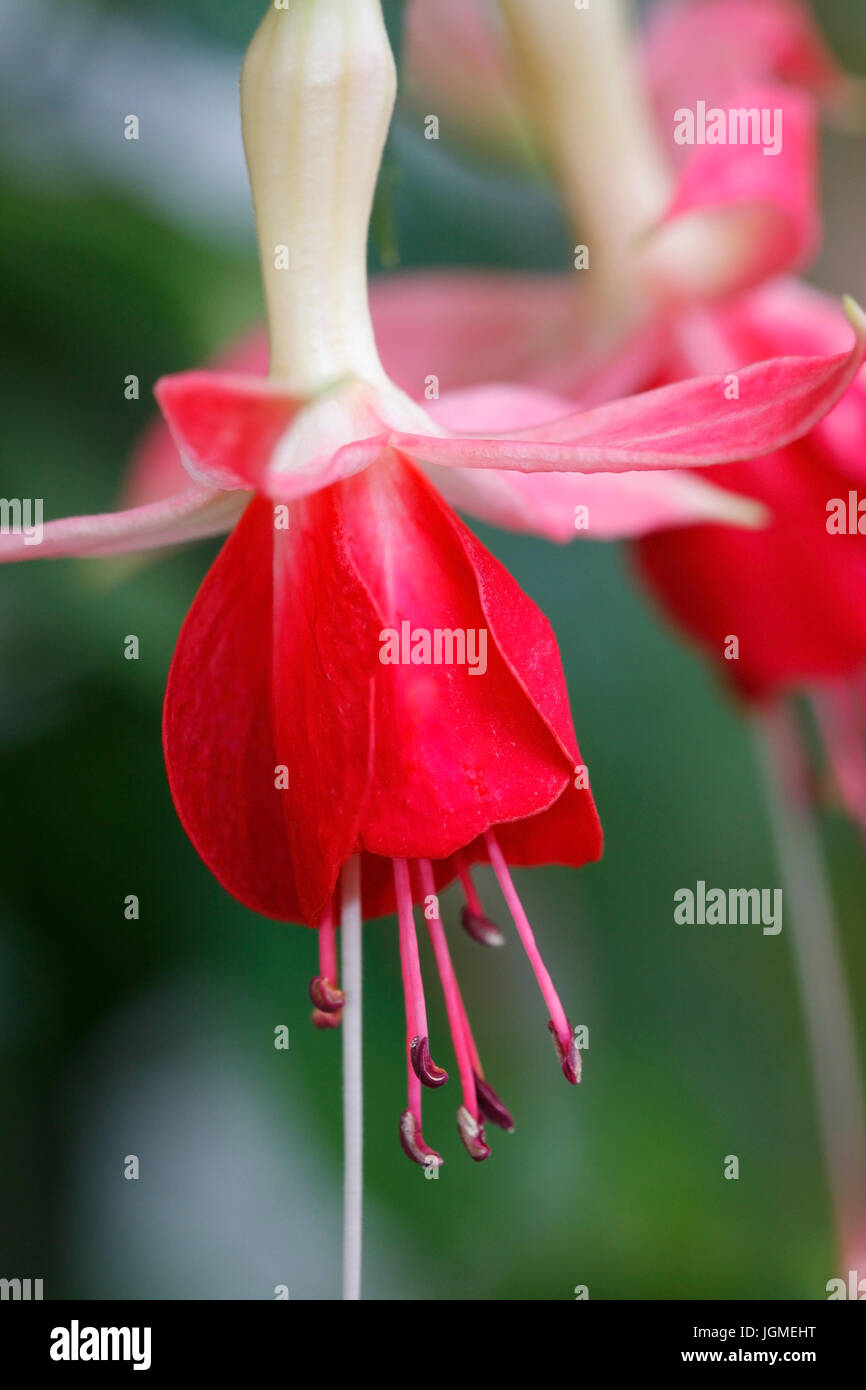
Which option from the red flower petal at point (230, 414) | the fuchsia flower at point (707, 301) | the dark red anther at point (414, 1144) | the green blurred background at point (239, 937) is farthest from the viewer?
the green blurred background at point (239, 937)

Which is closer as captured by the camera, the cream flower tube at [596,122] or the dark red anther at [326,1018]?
the dark red anther at [326,1018]

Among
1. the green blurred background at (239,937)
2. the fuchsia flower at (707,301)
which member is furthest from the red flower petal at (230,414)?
the green blurred background at (239,937)

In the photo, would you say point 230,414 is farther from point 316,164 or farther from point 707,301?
point 707,301

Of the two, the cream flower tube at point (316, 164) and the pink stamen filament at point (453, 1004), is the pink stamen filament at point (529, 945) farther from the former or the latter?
the cream flower tube at point (316, 164)

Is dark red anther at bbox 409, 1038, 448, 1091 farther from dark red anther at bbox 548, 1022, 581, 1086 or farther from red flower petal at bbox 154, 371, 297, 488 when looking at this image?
red flower petal at bbox 154, 371, 297, 488

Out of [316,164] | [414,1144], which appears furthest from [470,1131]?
[316,164]
